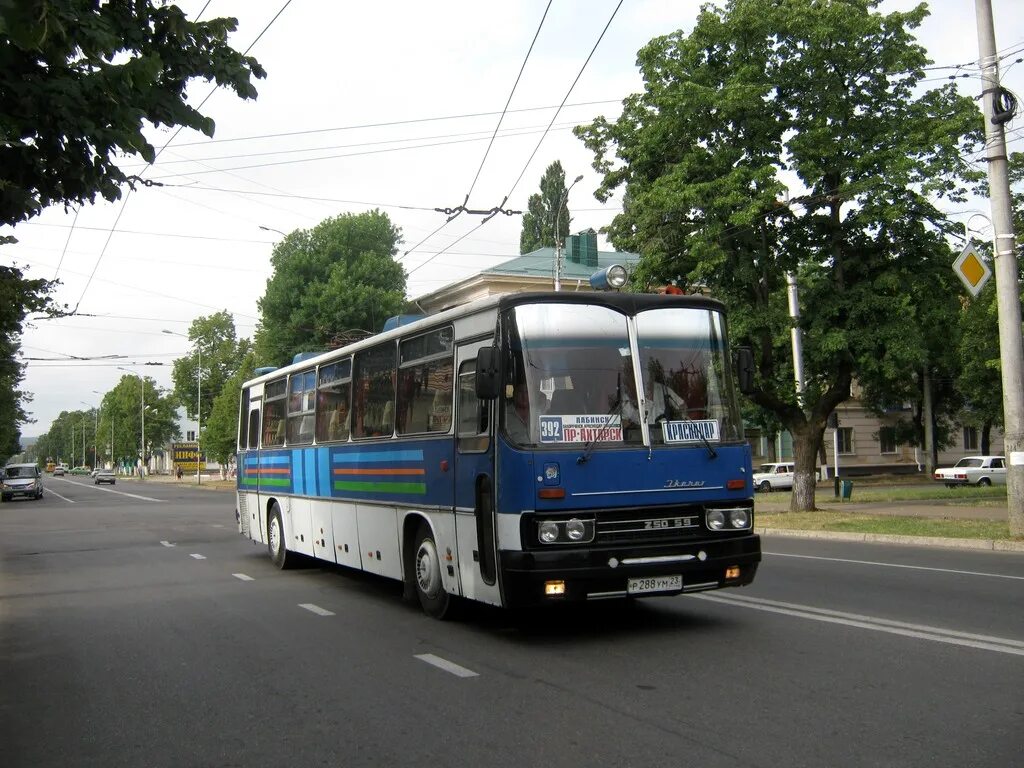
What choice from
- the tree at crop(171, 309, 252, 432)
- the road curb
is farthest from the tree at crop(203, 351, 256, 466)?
the road curb

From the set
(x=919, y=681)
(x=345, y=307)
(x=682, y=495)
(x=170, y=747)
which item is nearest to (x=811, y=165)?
(x=682, y=495)

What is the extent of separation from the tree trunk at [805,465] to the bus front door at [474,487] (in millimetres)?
17909

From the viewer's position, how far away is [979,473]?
4241cm

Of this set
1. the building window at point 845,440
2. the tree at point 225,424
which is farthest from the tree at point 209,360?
the building window at point 845,440

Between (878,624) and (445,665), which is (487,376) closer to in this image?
(445,665)

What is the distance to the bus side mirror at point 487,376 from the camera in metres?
7.96

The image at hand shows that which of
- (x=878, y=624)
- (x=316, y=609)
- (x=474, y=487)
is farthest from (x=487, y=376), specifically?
(x=316, y=609)

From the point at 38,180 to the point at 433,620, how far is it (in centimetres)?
529

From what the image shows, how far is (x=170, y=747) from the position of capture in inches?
229

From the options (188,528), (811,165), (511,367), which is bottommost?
(188,528)

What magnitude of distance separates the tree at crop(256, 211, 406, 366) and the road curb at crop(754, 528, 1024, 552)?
34.1 metres

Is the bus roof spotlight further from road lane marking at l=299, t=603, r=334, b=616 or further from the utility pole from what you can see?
the utility pole

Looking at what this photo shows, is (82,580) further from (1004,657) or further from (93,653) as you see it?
(1004,657)

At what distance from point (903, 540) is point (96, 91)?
1568cm
